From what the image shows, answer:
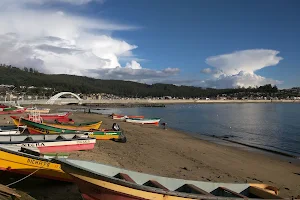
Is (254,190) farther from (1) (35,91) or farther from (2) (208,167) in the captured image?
(1) (35,91)

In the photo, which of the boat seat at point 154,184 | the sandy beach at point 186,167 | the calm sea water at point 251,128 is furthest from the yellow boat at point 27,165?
the calm sea water at point 251,128

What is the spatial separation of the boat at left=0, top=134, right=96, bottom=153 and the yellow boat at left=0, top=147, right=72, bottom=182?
2638 mm

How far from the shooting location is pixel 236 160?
18.9 meters

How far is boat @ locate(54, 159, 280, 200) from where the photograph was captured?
7168mm

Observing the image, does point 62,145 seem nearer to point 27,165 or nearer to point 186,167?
point 27,165

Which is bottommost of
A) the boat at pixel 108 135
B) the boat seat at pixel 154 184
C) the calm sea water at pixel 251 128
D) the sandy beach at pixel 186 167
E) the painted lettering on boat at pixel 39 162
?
the calm sea water at pixel 251 128

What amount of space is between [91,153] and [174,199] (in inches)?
333

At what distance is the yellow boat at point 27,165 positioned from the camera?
9.74 meters

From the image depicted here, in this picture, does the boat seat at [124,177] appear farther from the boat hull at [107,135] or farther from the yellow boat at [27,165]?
the boat hull at [107,135]

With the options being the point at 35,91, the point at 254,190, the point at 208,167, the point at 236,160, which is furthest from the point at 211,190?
the point at 35,91

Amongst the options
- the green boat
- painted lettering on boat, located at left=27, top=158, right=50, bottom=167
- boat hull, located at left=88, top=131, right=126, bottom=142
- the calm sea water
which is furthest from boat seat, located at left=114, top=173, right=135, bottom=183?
the calm sea water

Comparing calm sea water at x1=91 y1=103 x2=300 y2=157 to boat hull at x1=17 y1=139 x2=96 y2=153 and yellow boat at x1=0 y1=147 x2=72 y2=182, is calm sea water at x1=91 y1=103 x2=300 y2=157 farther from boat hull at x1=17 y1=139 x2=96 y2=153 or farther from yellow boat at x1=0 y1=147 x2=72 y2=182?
yellow boat at x1=0 y1=147 x2=72 y2=182

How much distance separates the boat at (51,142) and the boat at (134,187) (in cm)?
563

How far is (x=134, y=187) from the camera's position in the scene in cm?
715
